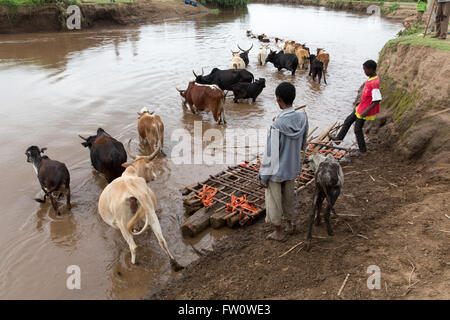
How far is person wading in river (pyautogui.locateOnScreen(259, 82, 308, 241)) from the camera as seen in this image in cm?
336

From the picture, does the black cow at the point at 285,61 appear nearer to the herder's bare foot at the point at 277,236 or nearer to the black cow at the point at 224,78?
the black cow at the point at 224,78

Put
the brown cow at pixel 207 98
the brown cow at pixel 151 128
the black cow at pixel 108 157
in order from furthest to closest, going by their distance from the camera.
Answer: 1. the brown cow at pixel 207 98
2. the brown cow at pixel 151 128
3. the black cow at pixel 108 157

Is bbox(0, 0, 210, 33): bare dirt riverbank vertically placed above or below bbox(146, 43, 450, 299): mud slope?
above

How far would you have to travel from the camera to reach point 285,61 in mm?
13227

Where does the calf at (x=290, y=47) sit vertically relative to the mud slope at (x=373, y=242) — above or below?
above

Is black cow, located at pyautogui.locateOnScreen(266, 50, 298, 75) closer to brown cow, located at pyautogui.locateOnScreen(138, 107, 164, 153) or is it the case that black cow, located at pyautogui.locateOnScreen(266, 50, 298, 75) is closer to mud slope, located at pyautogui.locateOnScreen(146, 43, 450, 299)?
mud slope, located at pyautogui.locateOnScreen(146, 43, 450, 299)

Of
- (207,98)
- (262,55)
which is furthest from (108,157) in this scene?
(262,55)

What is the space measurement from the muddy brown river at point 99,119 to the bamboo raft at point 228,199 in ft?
0.65

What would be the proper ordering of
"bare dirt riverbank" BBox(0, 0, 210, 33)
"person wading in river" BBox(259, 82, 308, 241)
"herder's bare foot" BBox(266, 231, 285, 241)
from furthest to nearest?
"bare dirt riverbank" BBox(0, 0, 210, 33), "herder's bare foot" BBox(266, 231, 285, 241), "person wading in river" BBox(259, 82, 308, 241)

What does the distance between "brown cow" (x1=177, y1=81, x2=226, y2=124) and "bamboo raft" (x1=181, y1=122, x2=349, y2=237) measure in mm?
2892

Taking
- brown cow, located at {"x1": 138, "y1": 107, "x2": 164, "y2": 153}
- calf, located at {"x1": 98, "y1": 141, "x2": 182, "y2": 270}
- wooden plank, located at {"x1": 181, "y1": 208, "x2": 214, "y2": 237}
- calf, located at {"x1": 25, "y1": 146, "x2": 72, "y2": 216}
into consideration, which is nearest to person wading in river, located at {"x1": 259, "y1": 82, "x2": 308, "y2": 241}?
wooden plank, located at {"x1": 181, "y1": 208, "x2": 214, "y2": 237}

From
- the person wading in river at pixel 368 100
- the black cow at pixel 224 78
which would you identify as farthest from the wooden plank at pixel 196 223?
the black cow at pixel 224 78

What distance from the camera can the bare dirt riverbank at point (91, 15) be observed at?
1908 cm
